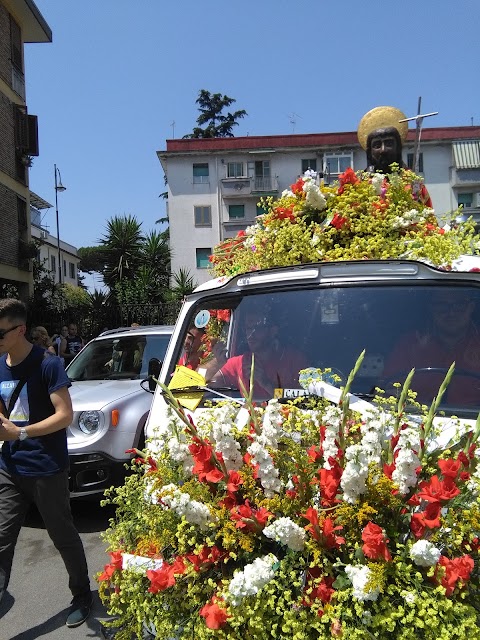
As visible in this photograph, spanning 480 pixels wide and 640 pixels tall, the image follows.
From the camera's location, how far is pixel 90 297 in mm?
24250

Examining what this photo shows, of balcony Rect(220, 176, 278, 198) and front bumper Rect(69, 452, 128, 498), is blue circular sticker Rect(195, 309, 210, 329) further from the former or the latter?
balcony Rect(220, 176, 278, 198)

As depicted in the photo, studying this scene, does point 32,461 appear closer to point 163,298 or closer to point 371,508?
point 371,508

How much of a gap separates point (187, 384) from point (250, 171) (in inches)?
1594

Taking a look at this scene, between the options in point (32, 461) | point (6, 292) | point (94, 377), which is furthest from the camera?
point (6, 292)

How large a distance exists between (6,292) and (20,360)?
62.5ft

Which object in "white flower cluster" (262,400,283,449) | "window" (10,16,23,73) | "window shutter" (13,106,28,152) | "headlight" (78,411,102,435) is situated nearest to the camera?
"white flower cluster" (262,400,283,449)

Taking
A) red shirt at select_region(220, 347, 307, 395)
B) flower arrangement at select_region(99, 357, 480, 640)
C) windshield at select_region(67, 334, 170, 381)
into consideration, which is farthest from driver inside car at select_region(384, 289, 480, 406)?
windshield at select_region(67, 334, 170, 381)

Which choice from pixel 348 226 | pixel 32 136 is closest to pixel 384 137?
pixel 348 226

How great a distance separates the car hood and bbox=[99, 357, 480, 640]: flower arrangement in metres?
3.62

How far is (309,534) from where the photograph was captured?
1.94m

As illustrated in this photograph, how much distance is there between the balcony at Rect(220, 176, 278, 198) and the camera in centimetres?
4172

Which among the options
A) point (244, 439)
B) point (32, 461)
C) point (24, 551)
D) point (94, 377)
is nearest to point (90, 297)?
point (94, 377)

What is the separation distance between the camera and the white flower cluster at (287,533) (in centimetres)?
187

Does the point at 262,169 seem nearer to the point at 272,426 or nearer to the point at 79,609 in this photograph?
the point at 79,609
